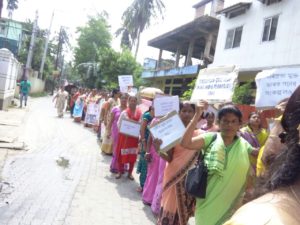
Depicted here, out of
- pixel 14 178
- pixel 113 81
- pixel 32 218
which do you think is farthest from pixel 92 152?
pixel 113 81

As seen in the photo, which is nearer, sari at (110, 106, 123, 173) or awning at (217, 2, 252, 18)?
sari at (110, 106, 123, 173)

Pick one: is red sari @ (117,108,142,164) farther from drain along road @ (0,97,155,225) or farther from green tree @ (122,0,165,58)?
green tree @ (122,0,165,58)

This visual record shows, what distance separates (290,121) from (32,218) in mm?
4091

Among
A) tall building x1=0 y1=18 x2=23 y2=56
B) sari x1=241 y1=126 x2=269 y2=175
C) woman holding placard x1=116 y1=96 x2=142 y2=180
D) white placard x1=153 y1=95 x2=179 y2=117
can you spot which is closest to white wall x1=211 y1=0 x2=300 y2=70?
woman holding placard x1=116 y1=96 x2=142 y2=180

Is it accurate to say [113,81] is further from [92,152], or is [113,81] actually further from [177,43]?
[92,152]

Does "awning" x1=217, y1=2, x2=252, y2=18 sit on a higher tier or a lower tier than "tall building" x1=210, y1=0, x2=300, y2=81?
higher

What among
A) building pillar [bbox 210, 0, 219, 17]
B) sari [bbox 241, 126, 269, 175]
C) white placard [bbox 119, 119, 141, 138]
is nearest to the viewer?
sari [bbox 241, 126, 269, 175]

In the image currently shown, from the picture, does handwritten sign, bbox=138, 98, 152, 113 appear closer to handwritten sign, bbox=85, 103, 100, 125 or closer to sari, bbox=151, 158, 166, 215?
sari, bbox=151, 158, 166, 215

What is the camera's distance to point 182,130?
12.4 feet

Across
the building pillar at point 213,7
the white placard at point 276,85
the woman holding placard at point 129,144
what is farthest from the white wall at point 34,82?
the white placard at point 276,85

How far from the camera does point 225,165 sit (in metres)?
3.26

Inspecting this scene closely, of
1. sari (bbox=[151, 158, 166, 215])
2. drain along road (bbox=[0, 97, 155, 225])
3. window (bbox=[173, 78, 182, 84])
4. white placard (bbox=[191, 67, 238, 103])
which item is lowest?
drain along road (bbox=[0, 97, 155, 225])

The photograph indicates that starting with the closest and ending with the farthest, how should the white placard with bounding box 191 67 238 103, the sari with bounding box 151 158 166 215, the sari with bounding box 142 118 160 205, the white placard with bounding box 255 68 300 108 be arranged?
the white placard with bounding box 255 68 300 108 → the white placard with bounding box 191 67 238 103 → the sari with bounding box 151 158 166 215 → the sari with bounding box 142 118 160 205

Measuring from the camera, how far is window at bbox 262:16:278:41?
55.9 ft
